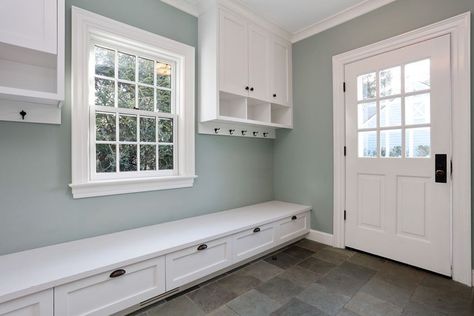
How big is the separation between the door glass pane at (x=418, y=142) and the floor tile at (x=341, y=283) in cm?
124

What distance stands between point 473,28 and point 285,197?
243 cm

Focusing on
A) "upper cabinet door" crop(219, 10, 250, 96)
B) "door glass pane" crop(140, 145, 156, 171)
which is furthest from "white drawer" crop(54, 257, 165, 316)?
"upper cabinet door" crop(219, 10, 250, 96)

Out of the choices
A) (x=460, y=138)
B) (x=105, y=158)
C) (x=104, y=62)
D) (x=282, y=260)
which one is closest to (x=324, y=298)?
(x=282, y=260)

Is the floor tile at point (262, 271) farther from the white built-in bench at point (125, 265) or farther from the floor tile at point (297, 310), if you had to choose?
the floor tile at point (297, 310)

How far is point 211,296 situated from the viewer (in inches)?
72.3

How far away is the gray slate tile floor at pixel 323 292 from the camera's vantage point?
1673 millimetres

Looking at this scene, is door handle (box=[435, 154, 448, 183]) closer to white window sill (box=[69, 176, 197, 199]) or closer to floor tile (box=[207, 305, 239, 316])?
floor tile (box=[207, 305, 239, 316])

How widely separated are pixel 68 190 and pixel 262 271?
5.77 ft

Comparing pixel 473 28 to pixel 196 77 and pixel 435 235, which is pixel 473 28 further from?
pixel 196 77

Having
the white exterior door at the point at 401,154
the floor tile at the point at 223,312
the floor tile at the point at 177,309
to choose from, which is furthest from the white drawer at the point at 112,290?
the white exterior door at the point at 401,154

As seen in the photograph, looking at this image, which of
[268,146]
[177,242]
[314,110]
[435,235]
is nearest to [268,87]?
[314,110]

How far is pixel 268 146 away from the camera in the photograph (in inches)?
133

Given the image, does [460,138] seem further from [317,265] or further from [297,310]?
[297,310]

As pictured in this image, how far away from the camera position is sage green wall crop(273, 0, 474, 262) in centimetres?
247
